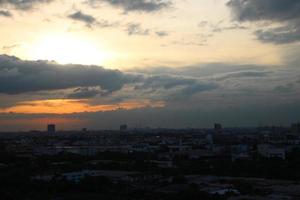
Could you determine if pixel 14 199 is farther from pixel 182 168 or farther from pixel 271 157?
pixel 271 157

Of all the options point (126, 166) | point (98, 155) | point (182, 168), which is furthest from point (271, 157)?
point (98, 155)

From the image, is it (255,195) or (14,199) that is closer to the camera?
(14,199)

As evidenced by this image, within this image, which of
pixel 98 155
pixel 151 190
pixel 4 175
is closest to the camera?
pixel 151 190

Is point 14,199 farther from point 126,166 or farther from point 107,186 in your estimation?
point 126,166

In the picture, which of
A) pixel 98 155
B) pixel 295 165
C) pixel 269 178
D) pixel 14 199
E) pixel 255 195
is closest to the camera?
pixel 14 199

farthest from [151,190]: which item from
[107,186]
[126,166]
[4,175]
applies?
[126,166]

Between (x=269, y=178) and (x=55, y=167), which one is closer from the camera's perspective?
(x=269, y=178)

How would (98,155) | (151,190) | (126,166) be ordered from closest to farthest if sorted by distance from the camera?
(151,190), (126,166), (98,155)

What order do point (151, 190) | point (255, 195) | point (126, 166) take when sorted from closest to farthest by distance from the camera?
point (255, 195), point (151, 190), point (126, 166)
